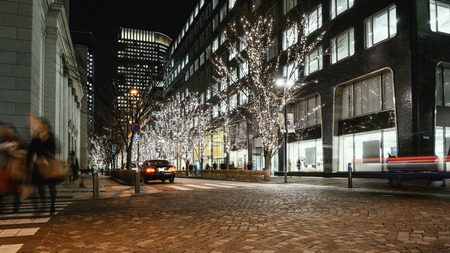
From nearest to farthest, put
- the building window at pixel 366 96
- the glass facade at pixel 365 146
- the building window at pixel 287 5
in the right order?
the glass facade at pixel 365 146 < the building window at pixel 366 96 < the building window at pixel 287 5

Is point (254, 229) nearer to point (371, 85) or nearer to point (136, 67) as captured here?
point (371, 85)

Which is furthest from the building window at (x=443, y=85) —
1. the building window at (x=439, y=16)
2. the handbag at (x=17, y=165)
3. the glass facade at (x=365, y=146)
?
the handbag at (x=17, y=165)

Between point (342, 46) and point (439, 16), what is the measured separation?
6727mm

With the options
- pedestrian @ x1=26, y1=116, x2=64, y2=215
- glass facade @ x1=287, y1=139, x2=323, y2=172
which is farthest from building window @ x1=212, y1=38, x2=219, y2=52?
pedestrian @ x1=26, y1=116, x2=64, y2=215

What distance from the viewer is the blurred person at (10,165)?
25.4 ft

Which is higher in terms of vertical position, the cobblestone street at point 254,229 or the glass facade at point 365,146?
the glass facade at point 365,146

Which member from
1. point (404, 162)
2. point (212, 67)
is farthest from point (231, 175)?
point (212, 67)

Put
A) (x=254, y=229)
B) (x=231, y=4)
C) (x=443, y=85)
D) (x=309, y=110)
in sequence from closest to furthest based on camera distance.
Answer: (x=254, y=229) → (x=443, y=85) → (x=309, y=110) → (x=231, y=4)

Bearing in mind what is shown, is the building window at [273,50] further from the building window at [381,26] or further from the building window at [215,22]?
the building window at [215,22]

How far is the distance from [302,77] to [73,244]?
92.3 feet

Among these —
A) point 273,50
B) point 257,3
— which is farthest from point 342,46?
point 257,3

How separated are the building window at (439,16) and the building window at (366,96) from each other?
3.56 metres

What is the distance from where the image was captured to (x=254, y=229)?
6.21m

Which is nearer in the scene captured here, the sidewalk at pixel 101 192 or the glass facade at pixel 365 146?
the sidewalk at pixel 101 192
